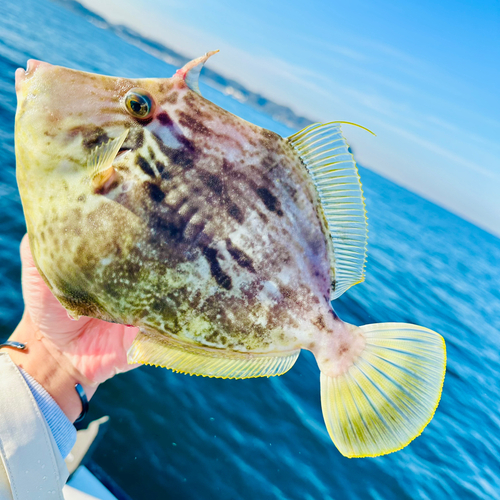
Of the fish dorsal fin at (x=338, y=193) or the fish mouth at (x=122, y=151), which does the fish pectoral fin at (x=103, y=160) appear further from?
the fish dorsal fin at (x=338, y=193)

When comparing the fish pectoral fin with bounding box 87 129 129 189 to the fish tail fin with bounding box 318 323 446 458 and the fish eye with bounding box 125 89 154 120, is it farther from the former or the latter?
the fish tail fin with bounding box 318 323 446 458

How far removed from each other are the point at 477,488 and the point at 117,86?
1208 cm

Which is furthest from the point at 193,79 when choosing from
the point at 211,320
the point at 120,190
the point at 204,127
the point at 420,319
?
the point at 420,319

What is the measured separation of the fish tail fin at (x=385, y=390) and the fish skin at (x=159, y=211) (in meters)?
0.67

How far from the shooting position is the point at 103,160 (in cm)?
175

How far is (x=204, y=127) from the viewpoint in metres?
1.89

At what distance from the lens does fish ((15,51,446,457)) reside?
1.82 m

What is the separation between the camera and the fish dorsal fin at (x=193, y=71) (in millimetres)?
1959

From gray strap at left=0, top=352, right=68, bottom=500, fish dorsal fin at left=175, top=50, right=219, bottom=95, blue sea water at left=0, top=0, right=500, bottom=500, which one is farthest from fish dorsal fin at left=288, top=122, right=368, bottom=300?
blue sea water at left=0, top=0, right=500, bottom=500

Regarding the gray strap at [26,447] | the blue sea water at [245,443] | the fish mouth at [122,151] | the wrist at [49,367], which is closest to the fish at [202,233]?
the fish mouth at [122,151]

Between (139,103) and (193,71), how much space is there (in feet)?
1.39

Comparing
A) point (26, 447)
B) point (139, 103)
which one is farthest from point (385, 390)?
point (26, 447)

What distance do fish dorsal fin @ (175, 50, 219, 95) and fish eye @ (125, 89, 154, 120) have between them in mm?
281

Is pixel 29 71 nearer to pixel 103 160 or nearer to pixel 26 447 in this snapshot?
pixel 103 160
